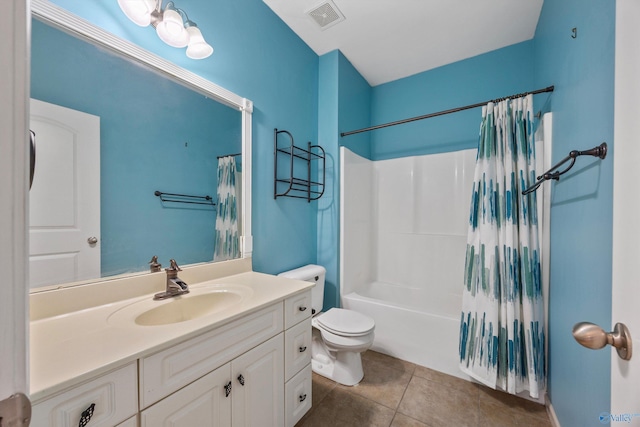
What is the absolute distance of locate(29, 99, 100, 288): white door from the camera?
860 mm

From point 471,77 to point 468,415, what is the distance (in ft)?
8.88

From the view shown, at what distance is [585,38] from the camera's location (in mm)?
1012

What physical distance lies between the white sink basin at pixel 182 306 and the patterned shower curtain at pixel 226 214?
262 mm

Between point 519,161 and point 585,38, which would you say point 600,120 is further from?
point 519,161

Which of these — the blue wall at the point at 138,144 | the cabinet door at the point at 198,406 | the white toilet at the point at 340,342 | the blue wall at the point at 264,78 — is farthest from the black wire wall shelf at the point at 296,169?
the cabinet door at the point at 198,406

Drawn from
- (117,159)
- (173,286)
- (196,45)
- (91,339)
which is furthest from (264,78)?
(91,339)

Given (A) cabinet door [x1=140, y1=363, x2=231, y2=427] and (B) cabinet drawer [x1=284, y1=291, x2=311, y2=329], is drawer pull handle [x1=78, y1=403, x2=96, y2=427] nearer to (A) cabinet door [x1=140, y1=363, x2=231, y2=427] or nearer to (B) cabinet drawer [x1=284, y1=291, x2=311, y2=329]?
(A) cabinet door [x1=140, y1=363, x2=231, y2=427]

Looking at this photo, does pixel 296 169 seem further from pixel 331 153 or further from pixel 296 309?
pixel 296 309

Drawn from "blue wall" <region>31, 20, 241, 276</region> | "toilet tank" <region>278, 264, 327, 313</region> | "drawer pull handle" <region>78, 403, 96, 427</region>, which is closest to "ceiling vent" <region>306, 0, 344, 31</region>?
"blue wall" <region>31, 20, 241, 276</region>

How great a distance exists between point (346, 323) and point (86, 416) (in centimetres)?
134

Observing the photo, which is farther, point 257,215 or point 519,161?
point 257,215

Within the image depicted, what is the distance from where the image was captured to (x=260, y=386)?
41.2 inches

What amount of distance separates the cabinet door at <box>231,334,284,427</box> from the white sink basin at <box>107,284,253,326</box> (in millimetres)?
236

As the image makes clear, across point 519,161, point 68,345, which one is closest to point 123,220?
point 68,345
